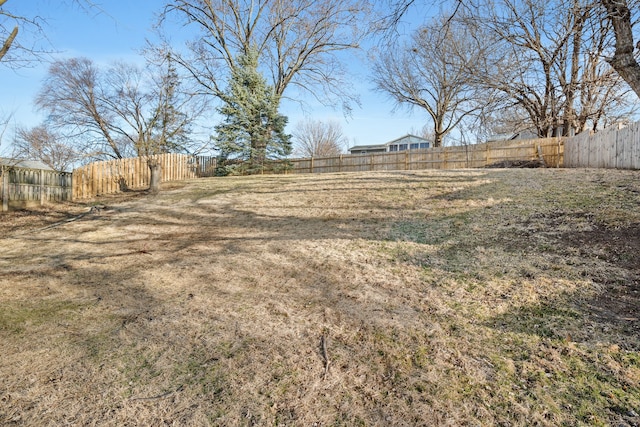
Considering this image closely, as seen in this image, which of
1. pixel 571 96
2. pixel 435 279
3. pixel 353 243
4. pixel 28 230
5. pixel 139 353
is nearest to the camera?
pixel 139 353

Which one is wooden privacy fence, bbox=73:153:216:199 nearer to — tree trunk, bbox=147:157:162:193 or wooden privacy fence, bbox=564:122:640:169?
tree trunk, bbox=147:157:162:193

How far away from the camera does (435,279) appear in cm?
388

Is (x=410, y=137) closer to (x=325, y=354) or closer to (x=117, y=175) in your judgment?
(x=117, y=175)

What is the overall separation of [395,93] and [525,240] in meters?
24.8

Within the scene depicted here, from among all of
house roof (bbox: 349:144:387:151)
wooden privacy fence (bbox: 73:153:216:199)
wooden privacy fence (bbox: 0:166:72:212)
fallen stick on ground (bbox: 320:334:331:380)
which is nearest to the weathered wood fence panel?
wooden privacy fence (bbox: 73:153:216:199)

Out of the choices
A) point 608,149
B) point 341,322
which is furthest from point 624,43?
point 608,149

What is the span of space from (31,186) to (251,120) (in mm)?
9654

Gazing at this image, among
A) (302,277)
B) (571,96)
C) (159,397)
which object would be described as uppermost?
(571,96)

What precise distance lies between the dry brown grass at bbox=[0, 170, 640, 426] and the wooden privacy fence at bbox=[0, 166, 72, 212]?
5.12 m

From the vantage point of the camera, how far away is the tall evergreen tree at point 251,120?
56.3 ft

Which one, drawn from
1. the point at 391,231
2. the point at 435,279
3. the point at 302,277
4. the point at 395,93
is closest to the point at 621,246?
the point at 435,279

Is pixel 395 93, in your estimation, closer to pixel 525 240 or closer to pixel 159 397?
pixel 525 240

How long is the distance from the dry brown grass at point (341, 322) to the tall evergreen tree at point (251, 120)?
11573 mm

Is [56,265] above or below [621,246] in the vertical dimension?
below
